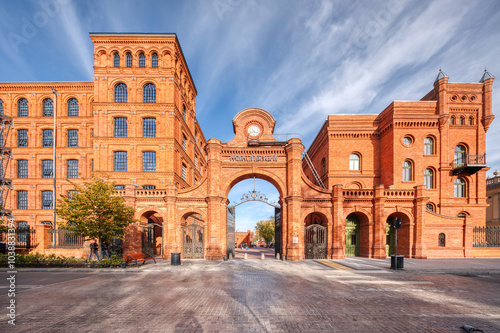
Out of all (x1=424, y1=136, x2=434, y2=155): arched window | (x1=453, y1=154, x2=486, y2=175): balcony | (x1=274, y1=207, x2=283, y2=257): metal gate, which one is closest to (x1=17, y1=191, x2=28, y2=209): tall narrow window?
(x1=274, y1=207, x2=283, y2=257): metal gate

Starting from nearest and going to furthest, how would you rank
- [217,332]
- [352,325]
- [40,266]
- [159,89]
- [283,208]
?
[217,332], [352,325], [40,266], [283,208], [159,89]

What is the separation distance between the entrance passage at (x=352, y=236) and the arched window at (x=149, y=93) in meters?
25.2

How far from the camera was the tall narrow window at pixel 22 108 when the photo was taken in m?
26.1

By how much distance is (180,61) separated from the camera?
2694cm

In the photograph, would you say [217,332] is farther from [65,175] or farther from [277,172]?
[65,175]

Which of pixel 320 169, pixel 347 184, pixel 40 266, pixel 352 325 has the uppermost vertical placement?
pixel 320 169

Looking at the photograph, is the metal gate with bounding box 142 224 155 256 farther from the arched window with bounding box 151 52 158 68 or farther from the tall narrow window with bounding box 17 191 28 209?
the arched window with bounding box 151 52 158 68

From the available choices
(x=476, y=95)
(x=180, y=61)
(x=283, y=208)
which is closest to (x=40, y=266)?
(x=283, y=208)

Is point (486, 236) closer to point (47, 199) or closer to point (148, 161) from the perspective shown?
point (148, 161)

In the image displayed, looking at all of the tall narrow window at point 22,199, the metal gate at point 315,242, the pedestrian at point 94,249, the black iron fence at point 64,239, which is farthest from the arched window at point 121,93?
the metal gate at point 315,242

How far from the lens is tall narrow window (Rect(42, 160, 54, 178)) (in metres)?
25.4

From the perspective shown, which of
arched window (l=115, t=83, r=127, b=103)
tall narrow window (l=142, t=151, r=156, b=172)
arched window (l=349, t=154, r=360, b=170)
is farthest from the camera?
arched window (l=349, t=154, r=360, b=170)

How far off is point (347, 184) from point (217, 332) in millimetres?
22084

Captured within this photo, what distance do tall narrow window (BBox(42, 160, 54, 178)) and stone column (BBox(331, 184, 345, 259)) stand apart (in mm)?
32607
